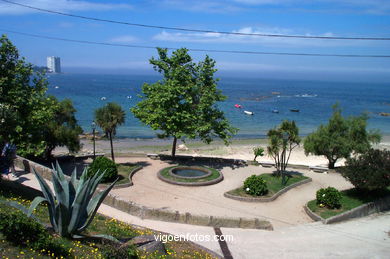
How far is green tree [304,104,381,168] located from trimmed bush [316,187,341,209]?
24.1 feet

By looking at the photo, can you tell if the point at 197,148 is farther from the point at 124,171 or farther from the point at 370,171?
the point at 370,171

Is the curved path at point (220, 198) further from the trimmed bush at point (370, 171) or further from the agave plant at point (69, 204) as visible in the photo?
the agave plant at point (69, 204)

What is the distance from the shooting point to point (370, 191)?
18203mm

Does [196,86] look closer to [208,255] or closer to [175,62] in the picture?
[175,62]

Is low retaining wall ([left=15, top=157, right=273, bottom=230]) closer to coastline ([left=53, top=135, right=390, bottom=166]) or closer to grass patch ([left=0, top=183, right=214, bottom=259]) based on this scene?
grass patch ([left=0, top=183, right=214, bottom=259])

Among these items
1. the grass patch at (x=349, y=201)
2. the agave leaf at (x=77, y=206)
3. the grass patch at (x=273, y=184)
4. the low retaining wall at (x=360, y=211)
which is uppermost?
the agave leaf at (x=77, y=206)

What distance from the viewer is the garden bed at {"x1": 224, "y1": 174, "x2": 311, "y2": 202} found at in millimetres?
17703

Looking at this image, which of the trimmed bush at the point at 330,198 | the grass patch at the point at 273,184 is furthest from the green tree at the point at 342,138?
the trimmed bush at the point at 330,198

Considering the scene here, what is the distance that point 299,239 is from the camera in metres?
12.9

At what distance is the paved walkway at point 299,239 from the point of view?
11.5 metres

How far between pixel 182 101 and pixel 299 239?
13517mm

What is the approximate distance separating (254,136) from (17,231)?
5038cm

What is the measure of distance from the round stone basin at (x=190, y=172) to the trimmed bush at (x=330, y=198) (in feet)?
22.0

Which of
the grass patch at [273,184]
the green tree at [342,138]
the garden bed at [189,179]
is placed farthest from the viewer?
the green tree at [342,138]
